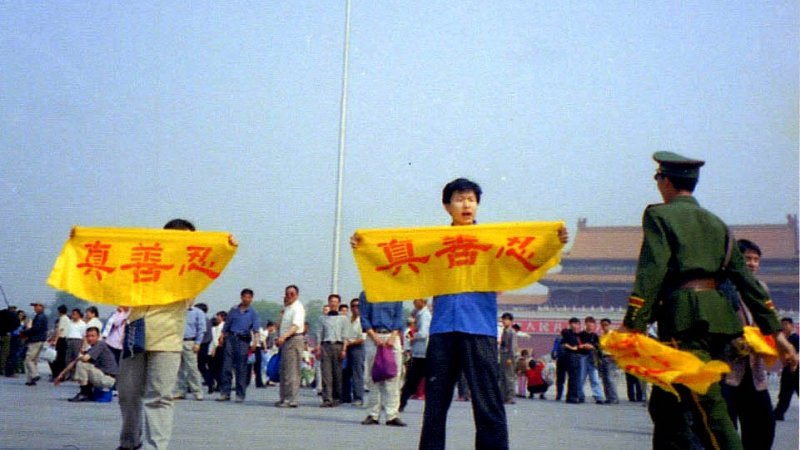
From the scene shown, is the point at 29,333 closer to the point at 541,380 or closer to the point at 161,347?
the point at 541,380

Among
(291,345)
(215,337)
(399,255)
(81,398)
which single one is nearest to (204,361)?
(215,337)

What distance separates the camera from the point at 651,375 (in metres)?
4.73

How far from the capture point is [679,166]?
5156mm

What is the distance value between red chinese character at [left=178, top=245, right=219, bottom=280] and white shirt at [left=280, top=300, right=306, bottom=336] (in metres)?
7.87

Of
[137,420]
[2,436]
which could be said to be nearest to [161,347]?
[137,420]

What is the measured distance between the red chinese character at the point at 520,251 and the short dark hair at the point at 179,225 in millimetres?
2208

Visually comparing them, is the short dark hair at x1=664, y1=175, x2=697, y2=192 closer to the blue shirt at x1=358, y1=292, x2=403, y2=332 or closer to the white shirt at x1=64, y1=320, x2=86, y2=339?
the blue shirt at x1=358, y1=292, x2=403, y2=332

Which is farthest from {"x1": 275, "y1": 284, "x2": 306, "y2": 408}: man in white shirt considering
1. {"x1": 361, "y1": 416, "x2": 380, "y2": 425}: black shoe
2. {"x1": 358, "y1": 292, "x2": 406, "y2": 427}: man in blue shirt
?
→ {"x1": 361, "y1": 416, "x2": 380, "y2": 425}: black shoe

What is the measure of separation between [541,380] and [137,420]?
16.4 meters

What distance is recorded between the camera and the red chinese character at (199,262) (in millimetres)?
6664

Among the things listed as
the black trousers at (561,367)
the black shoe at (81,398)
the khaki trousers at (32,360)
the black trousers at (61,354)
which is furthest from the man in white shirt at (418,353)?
the black trousers at (61,354)

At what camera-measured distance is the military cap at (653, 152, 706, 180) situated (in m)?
5.14

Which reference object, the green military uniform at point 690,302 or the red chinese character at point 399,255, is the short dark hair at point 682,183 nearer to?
the green military uniform at point 690,302

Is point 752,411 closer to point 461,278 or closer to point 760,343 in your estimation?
point 760,343
